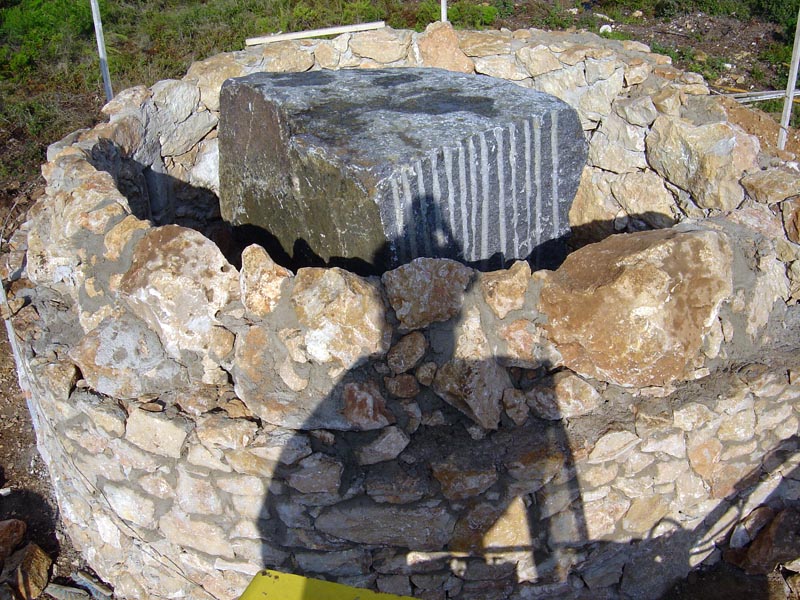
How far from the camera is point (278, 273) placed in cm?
272

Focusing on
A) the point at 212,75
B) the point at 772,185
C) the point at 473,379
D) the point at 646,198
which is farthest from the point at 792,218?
the point at 212,75

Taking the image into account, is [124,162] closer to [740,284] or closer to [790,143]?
Result: [740,284]

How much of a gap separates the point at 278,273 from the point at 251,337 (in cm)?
24

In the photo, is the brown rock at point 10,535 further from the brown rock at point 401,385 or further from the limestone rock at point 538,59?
the limestone rock at point 538,59

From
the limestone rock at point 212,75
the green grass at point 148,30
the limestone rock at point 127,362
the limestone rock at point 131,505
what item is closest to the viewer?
the limestone rock at point 127,362

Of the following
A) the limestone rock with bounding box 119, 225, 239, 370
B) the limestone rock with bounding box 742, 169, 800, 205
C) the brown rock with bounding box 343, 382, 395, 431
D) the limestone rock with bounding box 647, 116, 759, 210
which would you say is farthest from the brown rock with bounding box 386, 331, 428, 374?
the limestone rock with bounding box 647, 116, 759, 210

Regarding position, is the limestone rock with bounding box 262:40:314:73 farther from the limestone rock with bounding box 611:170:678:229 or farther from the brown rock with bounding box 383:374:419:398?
the brown rock with bounding box 383:374:419:398

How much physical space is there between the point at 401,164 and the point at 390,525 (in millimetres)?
1425

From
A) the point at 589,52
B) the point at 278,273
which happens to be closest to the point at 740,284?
the point at 278,273

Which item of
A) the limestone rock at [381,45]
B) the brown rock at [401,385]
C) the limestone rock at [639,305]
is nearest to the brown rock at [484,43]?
the limestone rock at [381,45]

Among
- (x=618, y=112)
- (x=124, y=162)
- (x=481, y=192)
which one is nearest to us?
(x=481, y=192)

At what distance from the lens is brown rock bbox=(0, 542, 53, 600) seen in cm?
344

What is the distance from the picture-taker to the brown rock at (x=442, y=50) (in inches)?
185

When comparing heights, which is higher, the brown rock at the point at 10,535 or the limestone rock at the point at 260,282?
the limestone rock at the point at 260,282
